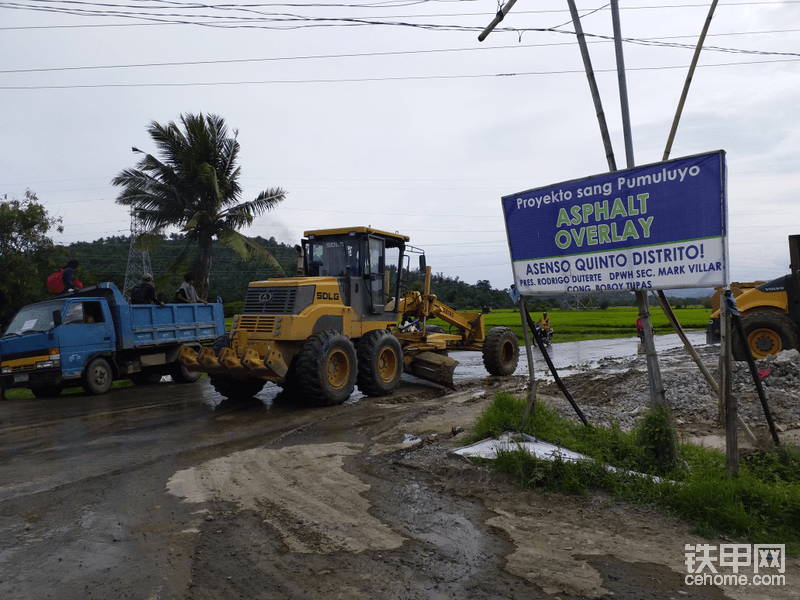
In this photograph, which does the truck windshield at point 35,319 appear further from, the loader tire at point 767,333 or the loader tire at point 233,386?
the loader tire at point 767,333

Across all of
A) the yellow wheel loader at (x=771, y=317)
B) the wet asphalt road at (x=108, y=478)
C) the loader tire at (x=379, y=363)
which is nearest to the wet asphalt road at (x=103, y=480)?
the wet asphalt road at (x=108, y=478)

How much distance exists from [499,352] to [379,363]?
397 centimetres

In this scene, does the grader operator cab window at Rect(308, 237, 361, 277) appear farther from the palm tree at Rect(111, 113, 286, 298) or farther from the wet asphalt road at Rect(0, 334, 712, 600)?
the palm tree at Rect(111, 113, 286, 298)

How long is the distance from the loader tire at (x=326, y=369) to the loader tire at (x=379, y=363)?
0.48 metres

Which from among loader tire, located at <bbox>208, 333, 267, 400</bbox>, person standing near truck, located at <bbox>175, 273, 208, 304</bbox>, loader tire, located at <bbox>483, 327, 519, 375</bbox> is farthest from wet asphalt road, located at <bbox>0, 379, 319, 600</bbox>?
loader tire, located at <bbox>483, 327, 519, 375</bbox>

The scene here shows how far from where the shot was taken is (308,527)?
4.77m

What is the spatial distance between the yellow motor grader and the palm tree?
984 centimetres

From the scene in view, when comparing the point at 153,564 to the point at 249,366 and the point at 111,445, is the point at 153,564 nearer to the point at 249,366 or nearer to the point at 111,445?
the point at 111,445

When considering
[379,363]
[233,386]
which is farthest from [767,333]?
[233,386]

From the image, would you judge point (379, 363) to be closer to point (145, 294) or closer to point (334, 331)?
point (334, 331)

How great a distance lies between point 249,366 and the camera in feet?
32.3

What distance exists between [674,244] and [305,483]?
426cm

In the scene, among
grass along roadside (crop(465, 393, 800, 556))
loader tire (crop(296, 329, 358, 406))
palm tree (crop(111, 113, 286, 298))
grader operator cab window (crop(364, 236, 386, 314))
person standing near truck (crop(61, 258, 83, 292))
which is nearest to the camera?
grass along roadside (crop(465, 393, 800, 556))

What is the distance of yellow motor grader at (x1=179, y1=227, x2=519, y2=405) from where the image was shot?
10258 mm
